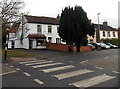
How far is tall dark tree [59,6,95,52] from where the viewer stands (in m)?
29.4

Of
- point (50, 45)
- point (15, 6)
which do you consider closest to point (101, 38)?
point (50, 45)

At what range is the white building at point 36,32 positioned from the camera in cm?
3619

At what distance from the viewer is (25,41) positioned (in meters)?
37.3

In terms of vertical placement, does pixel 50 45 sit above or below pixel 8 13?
below

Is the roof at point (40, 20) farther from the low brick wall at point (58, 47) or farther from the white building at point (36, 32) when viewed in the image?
the low brick wall at point (58, 47)

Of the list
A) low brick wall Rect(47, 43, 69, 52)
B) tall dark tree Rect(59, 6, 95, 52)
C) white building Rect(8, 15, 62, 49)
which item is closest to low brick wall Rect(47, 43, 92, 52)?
low brick wall Rect(47, 43, 69, 52)

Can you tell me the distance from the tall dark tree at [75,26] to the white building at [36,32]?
7.47 m

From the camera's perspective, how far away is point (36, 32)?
3722cm

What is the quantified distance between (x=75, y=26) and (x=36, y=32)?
1092cm

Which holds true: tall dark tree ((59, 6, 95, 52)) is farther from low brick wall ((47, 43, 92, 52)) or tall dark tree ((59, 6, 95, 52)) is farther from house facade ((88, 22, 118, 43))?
house facade ((88, 22, 118, 43))

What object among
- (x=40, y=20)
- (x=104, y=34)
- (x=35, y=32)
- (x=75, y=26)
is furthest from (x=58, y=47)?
(x=104, y=34)

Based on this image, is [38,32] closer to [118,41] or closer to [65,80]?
[118,41]

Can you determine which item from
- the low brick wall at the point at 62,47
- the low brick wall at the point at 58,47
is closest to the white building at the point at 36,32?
the low brick wall at the point at 58,47

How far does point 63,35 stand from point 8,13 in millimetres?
10885
